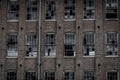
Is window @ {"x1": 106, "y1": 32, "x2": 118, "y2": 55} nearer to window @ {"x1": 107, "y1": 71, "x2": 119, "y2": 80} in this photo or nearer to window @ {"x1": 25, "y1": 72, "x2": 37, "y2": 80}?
window @ {"x1": 107, "y1": 71, "x2": 119, "y2": 80}

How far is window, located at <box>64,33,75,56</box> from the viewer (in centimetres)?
2805

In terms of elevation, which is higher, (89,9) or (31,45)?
(89,9)

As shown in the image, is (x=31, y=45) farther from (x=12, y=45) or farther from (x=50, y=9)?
(x=50, y=9)

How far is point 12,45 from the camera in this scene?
93.8 ft

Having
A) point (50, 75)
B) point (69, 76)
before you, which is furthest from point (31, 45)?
point (69, 76)

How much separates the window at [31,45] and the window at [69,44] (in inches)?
117

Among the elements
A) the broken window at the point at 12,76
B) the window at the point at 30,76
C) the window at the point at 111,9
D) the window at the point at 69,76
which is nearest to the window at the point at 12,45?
the broken window at the point at 12,76

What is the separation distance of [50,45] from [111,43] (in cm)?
576

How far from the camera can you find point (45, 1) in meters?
28.8

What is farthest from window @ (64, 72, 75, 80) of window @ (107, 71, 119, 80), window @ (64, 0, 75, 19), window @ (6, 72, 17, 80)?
window @ (64, 0, 75, 19)

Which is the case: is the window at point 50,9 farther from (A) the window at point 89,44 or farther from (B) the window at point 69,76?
Answer: (B) the window at point 69,76

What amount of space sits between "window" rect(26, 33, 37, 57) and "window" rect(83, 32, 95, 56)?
4.78 meters

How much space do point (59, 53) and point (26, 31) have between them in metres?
3.86

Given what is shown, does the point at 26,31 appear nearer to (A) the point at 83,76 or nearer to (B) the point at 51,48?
(B) the point at 51,48
